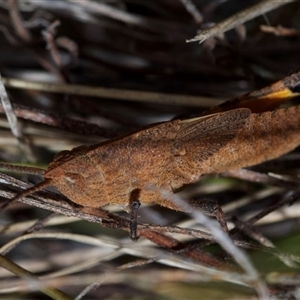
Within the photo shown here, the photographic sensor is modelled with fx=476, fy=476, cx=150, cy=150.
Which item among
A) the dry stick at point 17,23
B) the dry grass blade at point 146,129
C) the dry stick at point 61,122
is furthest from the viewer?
the dry stick at point 17,23

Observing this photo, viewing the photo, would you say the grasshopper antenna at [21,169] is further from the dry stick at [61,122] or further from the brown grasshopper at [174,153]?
the dry stick at [61,122]

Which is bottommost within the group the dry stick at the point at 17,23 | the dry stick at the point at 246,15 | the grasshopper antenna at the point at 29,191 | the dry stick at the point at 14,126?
the grasshopper antenna at the point at 29,191

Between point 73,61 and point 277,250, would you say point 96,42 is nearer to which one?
point 73,61

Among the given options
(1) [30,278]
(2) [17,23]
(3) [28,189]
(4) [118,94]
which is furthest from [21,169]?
(2) [17,23]

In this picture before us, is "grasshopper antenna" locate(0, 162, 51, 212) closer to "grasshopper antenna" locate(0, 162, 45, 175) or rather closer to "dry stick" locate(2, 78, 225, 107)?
"grasshopper antenna" locate(0, 162, 45, 175)

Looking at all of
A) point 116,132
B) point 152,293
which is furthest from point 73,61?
point 152,293

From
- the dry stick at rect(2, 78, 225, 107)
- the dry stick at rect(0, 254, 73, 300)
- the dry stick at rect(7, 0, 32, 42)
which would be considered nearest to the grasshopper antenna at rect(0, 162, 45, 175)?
the dry stick at rect(0, 254, 73, 300)

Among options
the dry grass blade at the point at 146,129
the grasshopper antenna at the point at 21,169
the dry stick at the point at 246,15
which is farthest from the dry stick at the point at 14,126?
the dry stick at the point at 246,15
